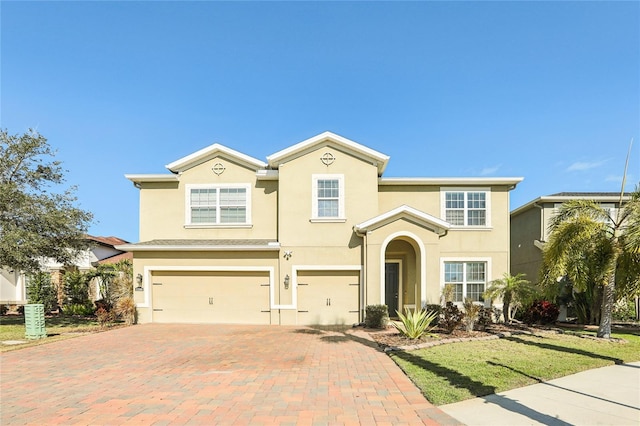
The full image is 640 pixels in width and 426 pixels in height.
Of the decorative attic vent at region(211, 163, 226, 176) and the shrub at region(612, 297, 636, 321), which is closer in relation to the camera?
the shrub at region(612, 297, 636, 321)

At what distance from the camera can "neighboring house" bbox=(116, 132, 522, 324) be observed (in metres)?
15.3

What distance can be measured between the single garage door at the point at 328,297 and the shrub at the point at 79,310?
1228 cm

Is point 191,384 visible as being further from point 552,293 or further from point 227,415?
point 552,293

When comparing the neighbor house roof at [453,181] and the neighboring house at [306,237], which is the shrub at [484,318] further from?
the neighbor house roof at [453,181]

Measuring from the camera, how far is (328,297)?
15484 mm

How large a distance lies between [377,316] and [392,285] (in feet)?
10.2

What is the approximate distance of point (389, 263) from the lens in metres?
16.8

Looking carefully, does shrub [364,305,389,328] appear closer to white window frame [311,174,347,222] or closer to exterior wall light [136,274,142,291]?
white window frame [311,174,347,222]

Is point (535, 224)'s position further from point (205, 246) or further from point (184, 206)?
point (184, 206)

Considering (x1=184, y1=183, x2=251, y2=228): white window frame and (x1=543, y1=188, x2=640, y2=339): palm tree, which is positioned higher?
(x1=184, y1=183, x2=251, y2=228): white window frame

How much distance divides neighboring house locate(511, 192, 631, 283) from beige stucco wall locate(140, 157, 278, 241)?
12761 mm

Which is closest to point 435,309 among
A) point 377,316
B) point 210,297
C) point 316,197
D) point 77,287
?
point 377,316

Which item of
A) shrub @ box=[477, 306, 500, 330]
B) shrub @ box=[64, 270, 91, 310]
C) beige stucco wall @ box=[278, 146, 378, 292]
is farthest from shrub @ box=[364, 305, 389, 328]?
shrub @ box=[64, 270, 91, 310]

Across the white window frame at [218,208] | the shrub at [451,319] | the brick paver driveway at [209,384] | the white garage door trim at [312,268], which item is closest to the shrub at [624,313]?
the shrub at [451,319]
